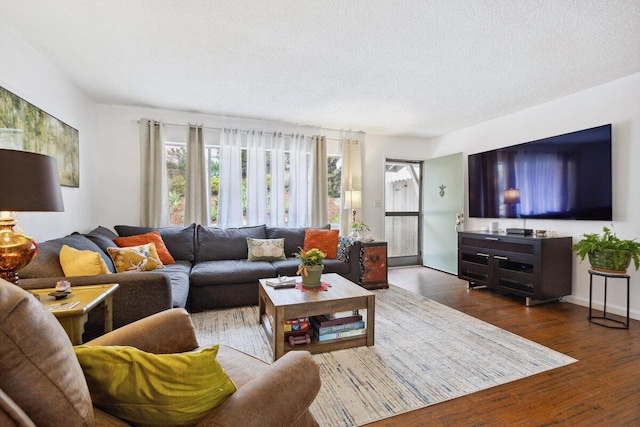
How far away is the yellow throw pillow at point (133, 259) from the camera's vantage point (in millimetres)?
2746

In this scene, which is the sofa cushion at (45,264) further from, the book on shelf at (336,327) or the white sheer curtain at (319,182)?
the white sheer curtain at (319,182)

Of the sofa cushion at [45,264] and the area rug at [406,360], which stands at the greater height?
the sofa cushion at [45,264]

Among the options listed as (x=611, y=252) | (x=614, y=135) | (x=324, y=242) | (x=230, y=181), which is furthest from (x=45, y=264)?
(x=614, y=135)

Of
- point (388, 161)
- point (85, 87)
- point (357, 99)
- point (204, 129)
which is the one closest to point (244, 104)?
point (204, 129)

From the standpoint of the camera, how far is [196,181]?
4.10 meters

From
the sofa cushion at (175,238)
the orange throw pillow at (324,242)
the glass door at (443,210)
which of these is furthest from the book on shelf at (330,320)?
the glass door at (443,210)

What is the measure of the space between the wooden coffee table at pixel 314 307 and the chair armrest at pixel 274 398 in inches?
42.7

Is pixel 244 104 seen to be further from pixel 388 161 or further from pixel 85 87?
pixel 388 161

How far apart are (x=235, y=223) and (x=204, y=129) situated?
1.39 metres

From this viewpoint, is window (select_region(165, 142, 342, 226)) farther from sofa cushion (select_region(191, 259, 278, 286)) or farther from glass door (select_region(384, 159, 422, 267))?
glass door (select_region(384, 159, 422, 267))

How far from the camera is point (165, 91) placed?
3.38m

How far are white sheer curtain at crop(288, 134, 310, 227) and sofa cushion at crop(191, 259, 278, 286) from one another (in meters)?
1.27

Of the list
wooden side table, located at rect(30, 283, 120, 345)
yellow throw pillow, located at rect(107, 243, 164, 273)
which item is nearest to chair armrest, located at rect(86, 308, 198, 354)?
wooden side table, located at rect(30, 283, 120, 345)

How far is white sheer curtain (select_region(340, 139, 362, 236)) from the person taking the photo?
489 centimetres
